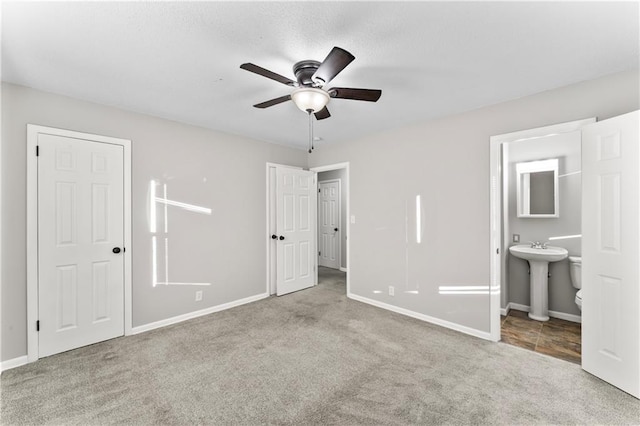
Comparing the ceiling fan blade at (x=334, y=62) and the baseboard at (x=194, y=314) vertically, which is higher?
the ceiling fan blade at (x=334, y=62)

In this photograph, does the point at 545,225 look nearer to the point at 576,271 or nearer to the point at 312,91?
the point at 576,271

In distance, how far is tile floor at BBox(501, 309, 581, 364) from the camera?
2.62 meters

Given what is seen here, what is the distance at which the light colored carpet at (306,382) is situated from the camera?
1804 millimetres

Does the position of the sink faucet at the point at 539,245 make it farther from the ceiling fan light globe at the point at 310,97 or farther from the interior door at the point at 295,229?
the ceiling fan light globe at the point at 310,97

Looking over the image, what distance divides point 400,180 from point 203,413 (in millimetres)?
3159

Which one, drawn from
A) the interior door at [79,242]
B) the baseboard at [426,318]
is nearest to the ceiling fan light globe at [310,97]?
the interior door at [79,242]

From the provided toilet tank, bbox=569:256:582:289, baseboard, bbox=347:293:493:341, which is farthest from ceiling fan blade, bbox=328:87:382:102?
toilet tank, bbox=569:256:582:289

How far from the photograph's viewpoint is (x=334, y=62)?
1.56m

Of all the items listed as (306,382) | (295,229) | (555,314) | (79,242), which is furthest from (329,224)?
(79,242)

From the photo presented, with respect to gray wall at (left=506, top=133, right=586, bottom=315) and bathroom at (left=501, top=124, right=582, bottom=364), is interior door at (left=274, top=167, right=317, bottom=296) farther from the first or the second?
gray wall at (left=506, top=133, right=586, bottom=315)

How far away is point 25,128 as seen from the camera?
2.42 m

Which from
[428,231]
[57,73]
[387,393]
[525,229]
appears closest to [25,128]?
[57,73]

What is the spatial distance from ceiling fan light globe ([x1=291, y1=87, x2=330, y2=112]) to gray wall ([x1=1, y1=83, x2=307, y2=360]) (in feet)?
7.05

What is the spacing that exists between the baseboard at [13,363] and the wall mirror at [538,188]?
5.66m
